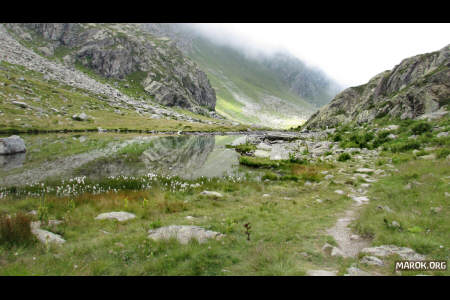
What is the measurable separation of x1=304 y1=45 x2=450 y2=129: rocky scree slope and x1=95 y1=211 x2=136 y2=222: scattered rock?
36052 millimetres

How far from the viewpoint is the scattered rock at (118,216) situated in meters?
10.9

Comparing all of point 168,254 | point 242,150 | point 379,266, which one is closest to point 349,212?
point 379,266

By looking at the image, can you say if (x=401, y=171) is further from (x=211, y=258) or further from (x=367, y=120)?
(x=367, y=120)

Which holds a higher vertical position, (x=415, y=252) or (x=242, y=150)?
(x=415, y=252)

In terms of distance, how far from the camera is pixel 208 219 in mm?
10805

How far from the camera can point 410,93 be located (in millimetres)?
35812

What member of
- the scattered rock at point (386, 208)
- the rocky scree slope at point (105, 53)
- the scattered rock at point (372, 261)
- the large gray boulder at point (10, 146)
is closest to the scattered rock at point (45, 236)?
the scattered rock at point (372, 261)

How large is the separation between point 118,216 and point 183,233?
15.0 ft

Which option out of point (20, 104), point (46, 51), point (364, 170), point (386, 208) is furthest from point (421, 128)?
point (46, 51)

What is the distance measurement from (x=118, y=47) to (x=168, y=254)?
197470mm

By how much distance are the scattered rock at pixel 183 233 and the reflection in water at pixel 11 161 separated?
23.9m

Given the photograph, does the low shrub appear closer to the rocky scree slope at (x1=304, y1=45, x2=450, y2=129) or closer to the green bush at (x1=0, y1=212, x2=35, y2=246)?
the rocky scree slope at (x1=304, y1=45, x2=450, y2=129)

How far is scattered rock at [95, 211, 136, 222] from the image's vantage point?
10.9 m

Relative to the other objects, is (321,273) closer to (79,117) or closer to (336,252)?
(336,252)
